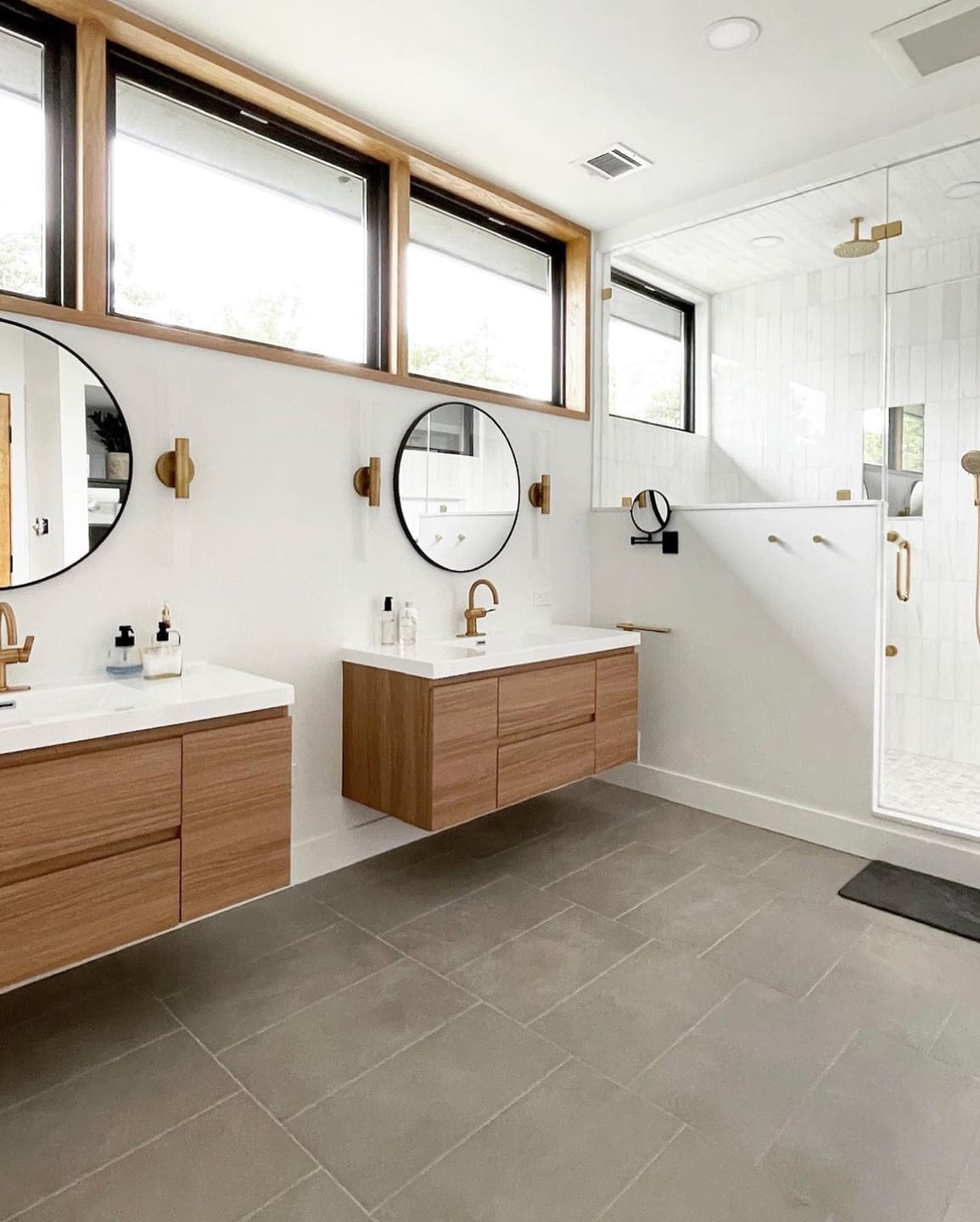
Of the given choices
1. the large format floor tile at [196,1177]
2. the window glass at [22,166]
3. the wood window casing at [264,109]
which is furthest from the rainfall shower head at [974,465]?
the window glass at [22,166]

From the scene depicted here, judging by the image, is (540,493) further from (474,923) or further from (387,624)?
(474,923)

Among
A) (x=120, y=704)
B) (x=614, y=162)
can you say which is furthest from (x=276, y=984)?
(x=614, y=162)

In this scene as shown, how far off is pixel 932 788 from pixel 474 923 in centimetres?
207

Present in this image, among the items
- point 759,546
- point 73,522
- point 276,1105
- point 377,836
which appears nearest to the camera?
point 276,1105

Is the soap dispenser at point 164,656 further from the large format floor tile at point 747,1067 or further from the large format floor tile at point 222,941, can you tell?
the large format floor tile at point 747,1067

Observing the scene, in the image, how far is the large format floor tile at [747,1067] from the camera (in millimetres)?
1731

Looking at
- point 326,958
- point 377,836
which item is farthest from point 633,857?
point 326,958

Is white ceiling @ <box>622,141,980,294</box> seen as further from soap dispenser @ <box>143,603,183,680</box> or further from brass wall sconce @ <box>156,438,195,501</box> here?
soap dispenser @ <box>143,603,183,680</box>

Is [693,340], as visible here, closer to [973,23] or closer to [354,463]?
[973,23]

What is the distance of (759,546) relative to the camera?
3.48 meters

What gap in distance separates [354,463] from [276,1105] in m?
2.04

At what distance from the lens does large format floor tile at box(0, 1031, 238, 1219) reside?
1.56 metres

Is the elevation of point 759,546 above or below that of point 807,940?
above

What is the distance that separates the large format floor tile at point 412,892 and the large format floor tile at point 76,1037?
0.69 meters
